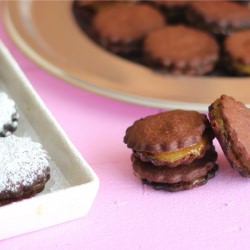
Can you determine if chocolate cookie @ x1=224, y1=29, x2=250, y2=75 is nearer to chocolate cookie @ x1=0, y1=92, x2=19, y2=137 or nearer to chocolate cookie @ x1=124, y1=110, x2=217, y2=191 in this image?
chocolate cookie @ x1=124, y1=110, x2=217, y2=191

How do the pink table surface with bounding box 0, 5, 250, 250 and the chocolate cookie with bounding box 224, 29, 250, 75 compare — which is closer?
the pink table surface with bounding box 0, 5, 250, 250

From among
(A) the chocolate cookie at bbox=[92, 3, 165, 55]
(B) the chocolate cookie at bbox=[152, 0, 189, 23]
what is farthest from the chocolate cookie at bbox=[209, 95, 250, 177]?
(B) the chocolate cookie at bbox=[152, 0, 189, 23]

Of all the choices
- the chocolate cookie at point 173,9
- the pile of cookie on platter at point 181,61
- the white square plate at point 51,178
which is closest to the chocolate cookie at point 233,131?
the pile of cookie on platter at point 181,61

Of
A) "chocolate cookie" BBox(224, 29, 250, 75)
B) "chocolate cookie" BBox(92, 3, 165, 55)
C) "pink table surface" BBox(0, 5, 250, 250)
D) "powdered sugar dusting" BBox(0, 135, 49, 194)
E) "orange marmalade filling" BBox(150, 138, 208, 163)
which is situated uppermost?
"powdered sugar dusting" BBox(0, 135, 49, 194)

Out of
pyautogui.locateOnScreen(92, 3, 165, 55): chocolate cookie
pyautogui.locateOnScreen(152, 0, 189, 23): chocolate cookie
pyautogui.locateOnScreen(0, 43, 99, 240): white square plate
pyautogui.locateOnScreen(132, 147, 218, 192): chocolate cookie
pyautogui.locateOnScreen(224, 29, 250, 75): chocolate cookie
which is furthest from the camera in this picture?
pyautogui.locateOnScreen(152, 0, 189, 23): chocolate cookie

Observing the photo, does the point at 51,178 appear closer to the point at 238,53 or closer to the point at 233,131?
the point at 233,131

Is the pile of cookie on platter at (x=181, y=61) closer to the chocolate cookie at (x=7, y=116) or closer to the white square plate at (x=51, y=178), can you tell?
the white square plate at (x=51, y=178)

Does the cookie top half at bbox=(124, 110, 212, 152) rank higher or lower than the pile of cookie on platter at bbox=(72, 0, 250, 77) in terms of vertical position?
higher
